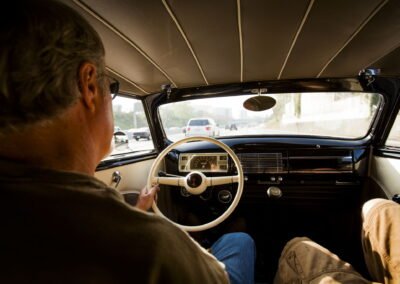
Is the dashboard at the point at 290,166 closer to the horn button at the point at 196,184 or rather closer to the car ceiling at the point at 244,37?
the horn button at the point at 196,184

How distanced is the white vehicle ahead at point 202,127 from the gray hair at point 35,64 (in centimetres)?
202

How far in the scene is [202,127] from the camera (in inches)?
104

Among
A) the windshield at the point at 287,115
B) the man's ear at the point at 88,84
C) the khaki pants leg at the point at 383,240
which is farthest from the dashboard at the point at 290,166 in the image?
the man's ear at the point at 88,84

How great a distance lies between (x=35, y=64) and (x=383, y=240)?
134cm

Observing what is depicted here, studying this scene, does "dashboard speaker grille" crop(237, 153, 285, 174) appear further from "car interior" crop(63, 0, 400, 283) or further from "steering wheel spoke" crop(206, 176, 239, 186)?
"steering wheel spoke" crop(206, 176, 239, 186)

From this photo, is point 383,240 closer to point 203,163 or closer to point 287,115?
point 203,163

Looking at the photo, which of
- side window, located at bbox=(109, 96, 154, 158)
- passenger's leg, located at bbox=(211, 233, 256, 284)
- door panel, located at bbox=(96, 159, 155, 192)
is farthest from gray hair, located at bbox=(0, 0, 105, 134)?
side window, located at bbox=(109, 96, 154, 158)

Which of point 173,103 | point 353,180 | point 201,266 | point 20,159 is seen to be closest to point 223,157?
point 173,103

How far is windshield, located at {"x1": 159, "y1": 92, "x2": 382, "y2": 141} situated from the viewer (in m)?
2.36

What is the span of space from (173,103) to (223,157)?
0.90 m

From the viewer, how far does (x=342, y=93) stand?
231 centimetres

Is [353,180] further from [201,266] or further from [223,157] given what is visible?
[201,266]

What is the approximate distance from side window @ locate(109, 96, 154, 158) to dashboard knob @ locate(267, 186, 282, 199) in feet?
4.70

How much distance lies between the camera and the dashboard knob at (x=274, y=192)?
7.57 feet
